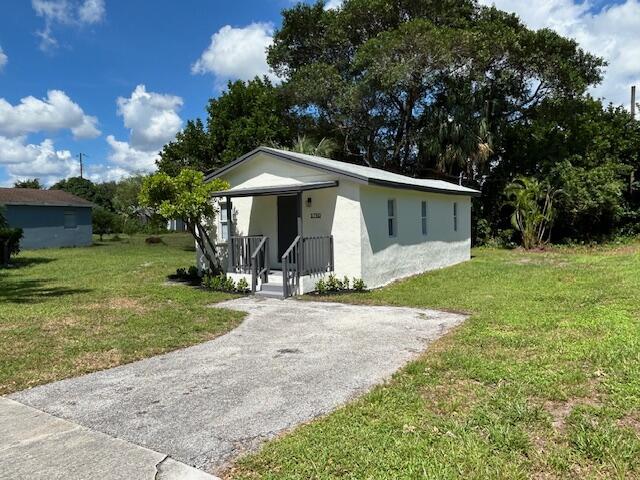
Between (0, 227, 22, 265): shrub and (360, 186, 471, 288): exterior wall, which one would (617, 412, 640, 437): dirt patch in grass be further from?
(0, 227, 22, 265): shrub

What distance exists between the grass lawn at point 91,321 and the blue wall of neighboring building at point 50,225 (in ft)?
41.3

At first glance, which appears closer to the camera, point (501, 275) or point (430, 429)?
point (430, 429)

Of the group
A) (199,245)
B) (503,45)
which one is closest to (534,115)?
(503,45)

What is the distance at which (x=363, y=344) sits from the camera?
6.21 meters

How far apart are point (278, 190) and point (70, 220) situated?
21.4 m

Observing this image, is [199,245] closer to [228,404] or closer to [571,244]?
[228,404]

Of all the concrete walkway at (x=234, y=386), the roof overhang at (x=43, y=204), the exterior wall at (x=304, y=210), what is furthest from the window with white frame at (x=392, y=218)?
the roof overhang at (x=43, y=204)

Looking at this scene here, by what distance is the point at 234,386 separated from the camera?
4.68 metres

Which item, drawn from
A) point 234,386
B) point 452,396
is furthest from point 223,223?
point 452,396

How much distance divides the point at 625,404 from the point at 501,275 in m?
8.70

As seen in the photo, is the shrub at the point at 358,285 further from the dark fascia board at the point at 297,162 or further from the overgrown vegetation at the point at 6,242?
the overgrown vegetation at the point at 6,242

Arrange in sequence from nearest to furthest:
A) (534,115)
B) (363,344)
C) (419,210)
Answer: (363,344)
(419,210)
(534,115)

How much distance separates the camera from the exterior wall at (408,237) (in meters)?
11.1

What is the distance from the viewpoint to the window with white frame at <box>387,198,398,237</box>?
12047 millimetres
